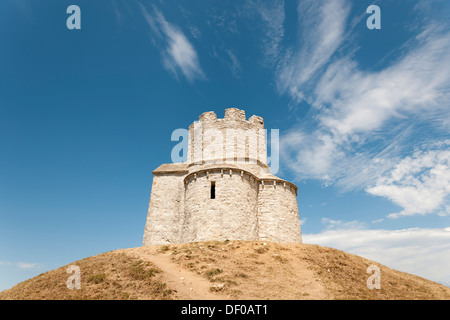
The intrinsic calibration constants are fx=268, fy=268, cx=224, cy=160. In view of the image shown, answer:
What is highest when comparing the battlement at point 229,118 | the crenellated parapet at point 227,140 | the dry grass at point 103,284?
the battlement at point 229,118

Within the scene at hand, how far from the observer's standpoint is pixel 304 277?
1686cm

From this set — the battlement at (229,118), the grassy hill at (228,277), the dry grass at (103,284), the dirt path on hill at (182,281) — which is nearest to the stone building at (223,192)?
the battlement at (229,118)

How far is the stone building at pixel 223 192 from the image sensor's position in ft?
82.3

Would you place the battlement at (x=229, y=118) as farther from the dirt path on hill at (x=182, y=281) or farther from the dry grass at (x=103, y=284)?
the dry grass at (x=103, y=284)

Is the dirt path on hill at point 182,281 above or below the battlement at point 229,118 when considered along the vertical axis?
below

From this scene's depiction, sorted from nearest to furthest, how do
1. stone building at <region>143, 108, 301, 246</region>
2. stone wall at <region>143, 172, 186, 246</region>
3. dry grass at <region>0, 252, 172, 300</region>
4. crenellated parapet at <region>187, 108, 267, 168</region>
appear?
dry grass at <region>0, 252, 172, 300</region> < stone building at <region>143, 108, 301, 246</region> < stone wall at <region>143, 172, 186, 246</region> < crenellated parapet at <region>187, 108, 267, 168</region>

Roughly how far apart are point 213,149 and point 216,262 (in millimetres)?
15152

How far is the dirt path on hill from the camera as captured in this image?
1403 cm

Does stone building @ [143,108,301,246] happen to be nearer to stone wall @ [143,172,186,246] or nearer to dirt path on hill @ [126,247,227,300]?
→ stone wall @ [143,172,186,246]

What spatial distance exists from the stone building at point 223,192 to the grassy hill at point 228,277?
10.0 ft

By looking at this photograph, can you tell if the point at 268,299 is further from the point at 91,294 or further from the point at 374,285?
the point at 91,294

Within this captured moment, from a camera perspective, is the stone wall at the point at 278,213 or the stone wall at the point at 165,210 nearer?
the stone wall at the point at 278,213

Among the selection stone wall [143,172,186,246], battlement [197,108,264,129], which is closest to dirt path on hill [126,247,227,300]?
stone wall [143,172,186,246]
